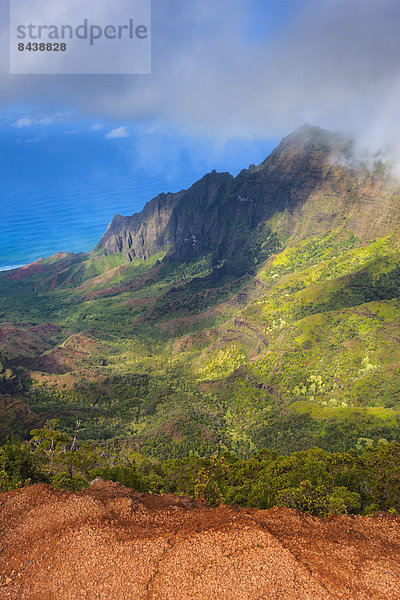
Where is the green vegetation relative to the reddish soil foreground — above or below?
below

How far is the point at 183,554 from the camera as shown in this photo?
16281 mm

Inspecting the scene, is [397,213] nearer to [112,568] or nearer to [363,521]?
[363,521]

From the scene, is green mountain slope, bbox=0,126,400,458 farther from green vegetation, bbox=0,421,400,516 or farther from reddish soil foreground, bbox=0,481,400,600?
reddish soil foreground, bbox=0,481,400,600

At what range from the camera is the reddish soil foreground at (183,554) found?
1466 centimetres

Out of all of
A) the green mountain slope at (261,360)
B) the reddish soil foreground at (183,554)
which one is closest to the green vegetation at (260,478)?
the reddish soil foreground at (183,554)

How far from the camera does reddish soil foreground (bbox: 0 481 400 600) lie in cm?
1466

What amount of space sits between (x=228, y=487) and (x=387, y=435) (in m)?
50.7

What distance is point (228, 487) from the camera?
121ft

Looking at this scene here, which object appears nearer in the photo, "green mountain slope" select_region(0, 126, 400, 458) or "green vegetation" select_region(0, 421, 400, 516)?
"green vegetation" select_region(0, 421, 400, 516)

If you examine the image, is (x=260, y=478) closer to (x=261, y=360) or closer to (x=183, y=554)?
(x=183, y=554)

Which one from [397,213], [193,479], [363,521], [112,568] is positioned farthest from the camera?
[397,213]

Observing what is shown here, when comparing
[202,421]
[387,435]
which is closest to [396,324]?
[387,435]

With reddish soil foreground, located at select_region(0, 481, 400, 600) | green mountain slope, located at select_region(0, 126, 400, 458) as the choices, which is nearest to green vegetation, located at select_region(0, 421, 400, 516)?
reddish soil foreground, located at select_region(0, 481, 400, 600)

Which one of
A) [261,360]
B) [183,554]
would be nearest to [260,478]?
[183,554]
